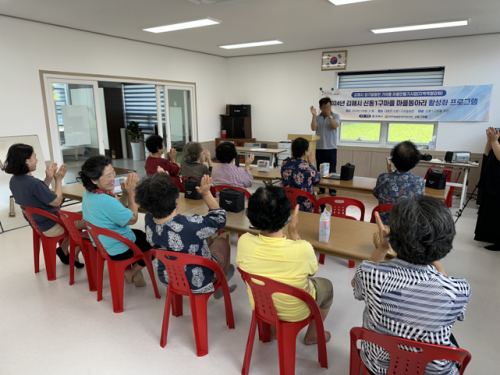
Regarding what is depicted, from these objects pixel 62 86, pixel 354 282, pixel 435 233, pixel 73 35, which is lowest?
pixel 354 282

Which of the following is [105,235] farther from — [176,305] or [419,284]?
[419,284]

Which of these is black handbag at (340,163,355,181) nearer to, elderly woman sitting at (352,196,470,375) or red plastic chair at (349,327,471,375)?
elderly woman sitting at (352,196,470,375)

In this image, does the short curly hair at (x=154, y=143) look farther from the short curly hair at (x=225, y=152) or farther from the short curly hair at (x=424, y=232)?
the short curly hair at (x=424, y=232)

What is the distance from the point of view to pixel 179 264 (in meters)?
1.99

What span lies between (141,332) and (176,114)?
593 centimetres

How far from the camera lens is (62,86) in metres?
5.40

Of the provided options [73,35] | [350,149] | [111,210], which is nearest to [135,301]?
[111,210]

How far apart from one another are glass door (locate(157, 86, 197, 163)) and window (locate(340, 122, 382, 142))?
11.7 feet

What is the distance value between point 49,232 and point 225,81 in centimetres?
663

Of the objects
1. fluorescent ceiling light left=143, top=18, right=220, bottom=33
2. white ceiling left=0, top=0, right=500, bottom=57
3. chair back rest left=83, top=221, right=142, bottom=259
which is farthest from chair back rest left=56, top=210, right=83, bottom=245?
fluorescent ceiling light left=143, top=18, right=220, bottom=33

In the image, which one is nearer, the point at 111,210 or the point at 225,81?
the point at 111,210

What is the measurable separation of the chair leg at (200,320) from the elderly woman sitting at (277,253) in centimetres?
50

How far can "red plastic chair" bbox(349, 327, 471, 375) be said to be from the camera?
1.18m

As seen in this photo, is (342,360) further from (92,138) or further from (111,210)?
(92,138)
